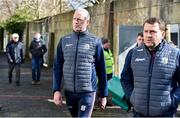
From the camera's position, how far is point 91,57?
5.91 m

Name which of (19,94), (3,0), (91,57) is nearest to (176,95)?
(91,57)

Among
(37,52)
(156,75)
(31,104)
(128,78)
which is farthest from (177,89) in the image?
(37,52)

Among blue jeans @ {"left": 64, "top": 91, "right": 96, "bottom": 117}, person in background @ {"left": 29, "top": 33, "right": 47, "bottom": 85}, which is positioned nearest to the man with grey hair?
blue jeans @ {"left": 64, "top": 91, "right": 96, "bottom": 117}

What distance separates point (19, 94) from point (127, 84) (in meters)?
9.44

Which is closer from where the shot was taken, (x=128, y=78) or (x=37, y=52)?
(x=128, y=78)

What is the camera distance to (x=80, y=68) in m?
5.86

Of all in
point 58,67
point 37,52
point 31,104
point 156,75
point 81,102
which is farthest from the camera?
point 37,52

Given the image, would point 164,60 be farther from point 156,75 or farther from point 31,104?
point 31,104

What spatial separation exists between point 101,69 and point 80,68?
299 mm

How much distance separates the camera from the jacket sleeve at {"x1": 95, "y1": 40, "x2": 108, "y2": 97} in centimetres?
597

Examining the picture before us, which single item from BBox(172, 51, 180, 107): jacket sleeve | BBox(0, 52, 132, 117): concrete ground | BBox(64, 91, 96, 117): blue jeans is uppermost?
BBox(172, 51, 180, 107): jacket sleeve

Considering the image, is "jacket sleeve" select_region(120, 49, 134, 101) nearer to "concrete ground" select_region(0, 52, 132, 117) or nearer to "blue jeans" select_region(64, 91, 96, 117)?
"blue jeans" select_region(64, 91, 96, 117)

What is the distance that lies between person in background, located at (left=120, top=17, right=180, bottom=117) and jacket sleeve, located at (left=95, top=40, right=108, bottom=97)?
1137 millimetres

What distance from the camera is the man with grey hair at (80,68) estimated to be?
584cm
